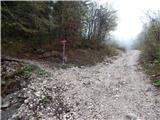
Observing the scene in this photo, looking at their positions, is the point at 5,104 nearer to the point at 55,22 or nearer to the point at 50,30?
the point at 50,30

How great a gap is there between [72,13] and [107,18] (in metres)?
7.66

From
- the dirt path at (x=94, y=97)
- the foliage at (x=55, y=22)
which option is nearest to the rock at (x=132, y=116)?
the dirt path at (x=94, y=97)

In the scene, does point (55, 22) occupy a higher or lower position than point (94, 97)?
higher

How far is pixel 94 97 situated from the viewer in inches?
378

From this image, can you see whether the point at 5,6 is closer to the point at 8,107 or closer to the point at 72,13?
the point at 8,107

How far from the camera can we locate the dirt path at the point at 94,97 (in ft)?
26.5

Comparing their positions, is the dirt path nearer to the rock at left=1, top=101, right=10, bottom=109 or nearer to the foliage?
the rock at left=1, top=101, right=10, bottom=109

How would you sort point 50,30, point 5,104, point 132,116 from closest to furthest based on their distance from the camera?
point 132,116 < point 5,104 < point 50,30

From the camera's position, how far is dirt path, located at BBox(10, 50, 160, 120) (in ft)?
26.5

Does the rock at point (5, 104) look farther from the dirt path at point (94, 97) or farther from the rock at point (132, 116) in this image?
the rock at point (132, 116)

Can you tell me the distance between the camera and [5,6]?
473 inches

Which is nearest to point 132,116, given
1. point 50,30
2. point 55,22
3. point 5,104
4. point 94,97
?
point 94,97

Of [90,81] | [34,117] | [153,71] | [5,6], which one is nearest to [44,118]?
[34,117]

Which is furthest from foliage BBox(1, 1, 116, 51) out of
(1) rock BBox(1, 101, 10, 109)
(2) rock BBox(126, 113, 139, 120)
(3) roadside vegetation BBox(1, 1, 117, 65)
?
(2) rock BBox(126, 113, 139, 120)
